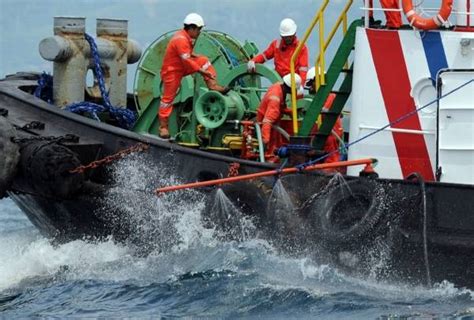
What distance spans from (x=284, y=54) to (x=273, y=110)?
4.52 feet

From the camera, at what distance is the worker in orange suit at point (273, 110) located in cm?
1226

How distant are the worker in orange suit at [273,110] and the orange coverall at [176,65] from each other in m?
0.77

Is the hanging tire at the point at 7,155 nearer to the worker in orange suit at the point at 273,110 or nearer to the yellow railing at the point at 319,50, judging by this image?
the worker in orange suit at the point at 273,110

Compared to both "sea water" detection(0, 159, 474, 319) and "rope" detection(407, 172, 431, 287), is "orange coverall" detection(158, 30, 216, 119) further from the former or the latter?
"rope" detection(407, 172, 431, 287)

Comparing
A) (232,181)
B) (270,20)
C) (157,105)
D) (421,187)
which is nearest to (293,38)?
(157,105)

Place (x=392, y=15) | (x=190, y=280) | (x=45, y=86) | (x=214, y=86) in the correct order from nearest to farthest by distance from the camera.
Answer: (x=392, y=15) < (x=190, y=280) < (x=214, y=86) < (x=45, y=86)

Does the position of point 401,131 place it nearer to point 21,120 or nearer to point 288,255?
point 288,255

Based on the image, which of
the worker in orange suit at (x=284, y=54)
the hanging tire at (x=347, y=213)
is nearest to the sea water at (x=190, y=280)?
the hanging tire at (x=347, y=213)

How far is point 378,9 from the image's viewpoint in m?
11.3

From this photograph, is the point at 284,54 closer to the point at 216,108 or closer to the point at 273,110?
the point at 216,108

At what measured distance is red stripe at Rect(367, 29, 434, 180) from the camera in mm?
11188

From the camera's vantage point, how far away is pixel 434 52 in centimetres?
1109

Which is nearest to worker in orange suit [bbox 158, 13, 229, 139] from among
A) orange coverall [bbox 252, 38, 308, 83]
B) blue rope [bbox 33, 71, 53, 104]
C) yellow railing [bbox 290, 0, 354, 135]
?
orange coverall [bbox 252, 38, 308, 83]

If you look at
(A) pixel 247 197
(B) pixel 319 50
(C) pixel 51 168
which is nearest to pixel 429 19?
(B) pixel 319 50
